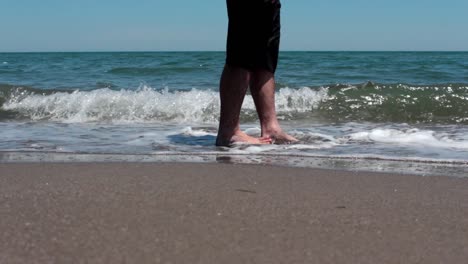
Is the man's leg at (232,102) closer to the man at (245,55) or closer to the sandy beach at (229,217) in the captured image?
the man at (245,55)

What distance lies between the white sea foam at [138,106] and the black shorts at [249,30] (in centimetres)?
235

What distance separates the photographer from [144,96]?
652cm

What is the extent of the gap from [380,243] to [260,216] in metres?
0.34

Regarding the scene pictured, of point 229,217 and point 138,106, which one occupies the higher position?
point 229,217

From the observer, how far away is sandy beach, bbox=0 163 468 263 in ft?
4.17

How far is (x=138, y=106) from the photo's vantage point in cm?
614

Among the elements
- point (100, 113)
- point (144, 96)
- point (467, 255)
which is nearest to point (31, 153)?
point (467, 255)

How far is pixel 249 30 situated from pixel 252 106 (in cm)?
285

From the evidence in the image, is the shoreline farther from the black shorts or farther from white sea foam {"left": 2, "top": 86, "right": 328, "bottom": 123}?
white sea foam {"left": 2, "top": 86, "right": 328, "bottom": 123}

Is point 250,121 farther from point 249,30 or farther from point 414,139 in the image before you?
point 249,30

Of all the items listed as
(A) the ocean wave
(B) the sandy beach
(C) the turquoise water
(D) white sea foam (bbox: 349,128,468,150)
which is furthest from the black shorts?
(A) the ocean wave

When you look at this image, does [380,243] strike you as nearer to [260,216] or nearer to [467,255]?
[467,255]

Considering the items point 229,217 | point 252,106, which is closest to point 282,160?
point 229,217

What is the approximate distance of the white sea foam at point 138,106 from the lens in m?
5.77
